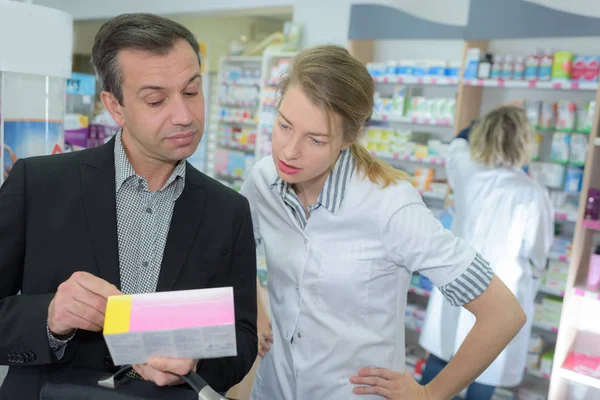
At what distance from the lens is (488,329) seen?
1.50 meters

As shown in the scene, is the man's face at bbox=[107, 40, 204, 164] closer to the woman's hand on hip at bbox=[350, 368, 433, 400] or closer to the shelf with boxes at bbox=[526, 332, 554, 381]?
the woman's hand on hip at bbox=[350, 368, 433, 400]

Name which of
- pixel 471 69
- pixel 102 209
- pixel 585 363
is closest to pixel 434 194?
pixel 471 69

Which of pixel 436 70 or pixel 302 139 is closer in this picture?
pixel 302 139

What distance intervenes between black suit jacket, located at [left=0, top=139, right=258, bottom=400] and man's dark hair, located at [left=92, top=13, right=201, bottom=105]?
0.64 feet

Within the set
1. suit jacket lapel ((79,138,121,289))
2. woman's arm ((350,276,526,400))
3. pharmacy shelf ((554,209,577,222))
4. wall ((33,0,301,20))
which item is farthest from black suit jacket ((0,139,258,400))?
wall ((33,0,301,20))

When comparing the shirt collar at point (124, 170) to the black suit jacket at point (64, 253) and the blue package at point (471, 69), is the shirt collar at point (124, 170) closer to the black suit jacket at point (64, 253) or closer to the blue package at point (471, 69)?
the black suit jacket at point (64, 253)

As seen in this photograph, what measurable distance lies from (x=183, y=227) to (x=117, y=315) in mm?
484

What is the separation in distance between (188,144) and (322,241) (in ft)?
1.58

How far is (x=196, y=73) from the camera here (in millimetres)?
1461

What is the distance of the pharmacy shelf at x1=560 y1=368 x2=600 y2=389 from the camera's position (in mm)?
3293

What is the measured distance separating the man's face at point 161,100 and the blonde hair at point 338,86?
0.30m

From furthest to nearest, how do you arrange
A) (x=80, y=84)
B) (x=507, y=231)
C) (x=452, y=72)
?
(x=452, y=72) < (x=507, y=231) < (x=80, y=84)

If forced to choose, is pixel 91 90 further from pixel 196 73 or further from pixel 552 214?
pixel 552 214

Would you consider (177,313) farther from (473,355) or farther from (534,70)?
(534,70)
